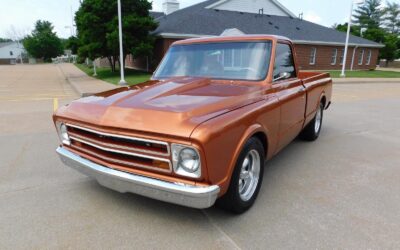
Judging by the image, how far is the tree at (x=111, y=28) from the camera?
19123mm

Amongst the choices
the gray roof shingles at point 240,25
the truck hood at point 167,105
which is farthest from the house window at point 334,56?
the truck hood at point 167,105

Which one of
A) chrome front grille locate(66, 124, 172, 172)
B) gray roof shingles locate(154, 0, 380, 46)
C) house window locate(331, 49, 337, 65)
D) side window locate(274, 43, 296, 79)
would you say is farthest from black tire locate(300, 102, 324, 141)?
house window locate(331, 49, 337, 65)

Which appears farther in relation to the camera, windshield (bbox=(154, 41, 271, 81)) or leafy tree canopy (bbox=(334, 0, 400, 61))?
leafy tree canopy (bbox=(334, 0, 400, 61))

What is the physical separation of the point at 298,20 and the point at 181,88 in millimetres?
32643

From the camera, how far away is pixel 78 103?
3.22 m

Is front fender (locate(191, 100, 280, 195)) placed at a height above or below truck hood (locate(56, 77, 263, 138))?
below

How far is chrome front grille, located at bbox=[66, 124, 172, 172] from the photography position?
255cm

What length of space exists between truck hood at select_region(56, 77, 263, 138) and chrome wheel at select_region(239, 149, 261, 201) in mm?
611

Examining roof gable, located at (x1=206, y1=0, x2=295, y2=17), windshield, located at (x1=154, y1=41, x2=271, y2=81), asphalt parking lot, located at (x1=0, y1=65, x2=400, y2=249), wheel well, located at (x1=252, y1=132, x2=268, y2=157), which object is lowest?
asphalt parking lot, located at (x1=0, y1=65, x2=400, y2=249)

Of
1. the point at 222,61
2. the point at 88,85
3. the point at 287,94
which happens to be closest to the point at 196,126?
the point at 222,61

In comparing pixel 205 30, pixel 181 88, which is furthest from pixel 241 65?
pixel 205 30

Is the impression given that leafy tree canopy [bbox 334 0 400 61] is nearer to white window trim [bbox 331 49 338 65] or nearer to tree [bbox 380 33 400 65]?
tree [bbox 380 33 400 65]

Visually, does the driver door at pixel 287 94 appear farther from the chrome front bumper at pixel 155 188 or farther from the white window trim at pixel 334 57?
the white window trim at pixel 334 57

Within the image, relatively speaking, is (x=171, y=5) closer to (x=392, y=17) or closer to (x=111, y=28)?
(x=111, y=28)
